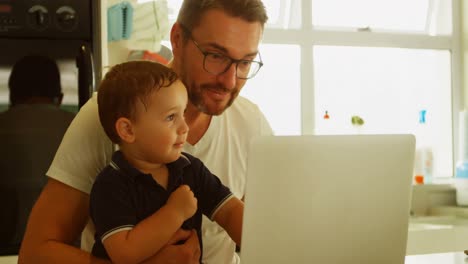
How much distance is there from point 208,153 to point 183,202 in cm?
37

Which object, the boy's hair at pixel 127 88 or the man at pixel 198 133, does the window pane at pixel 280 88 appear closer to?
the man at pixel 198 133

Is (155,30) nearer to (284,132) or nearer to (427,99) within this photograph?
(284,132)

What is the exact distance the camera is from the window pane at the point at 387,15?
11.9 ft

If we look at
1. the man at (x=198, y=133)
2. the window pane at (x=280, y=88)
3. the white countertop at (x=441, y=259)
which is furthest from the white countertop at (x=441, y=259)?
the window pane at (x=280, y=88)

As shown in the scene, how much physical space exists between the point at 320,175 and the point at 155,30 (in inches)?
69.3

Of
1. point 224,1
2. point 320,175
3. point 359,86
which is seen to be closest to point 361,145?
point 320,175

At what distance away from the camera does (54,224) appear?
1255 mm

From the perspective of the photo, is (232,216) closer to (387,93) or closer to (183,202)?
(183,202)

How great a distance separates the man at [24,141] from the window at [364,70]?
149cm

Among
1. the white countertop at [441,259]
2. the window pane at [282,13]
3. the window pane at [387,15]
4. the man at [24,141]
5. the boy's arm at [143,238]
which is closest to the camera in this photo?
the boy's arm at [143,238]

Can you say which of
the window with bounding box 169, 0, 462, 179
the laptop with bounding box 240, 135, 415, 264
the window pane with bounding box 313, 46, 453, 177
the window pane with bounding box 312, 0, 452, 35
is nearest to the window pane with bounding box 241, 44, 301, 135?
the window with bounding box 169, 0, 462, 179

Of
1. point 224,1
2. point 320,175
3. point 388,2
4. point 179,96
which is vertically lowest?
point 320,175

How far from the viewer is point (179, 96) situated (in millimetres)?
1146

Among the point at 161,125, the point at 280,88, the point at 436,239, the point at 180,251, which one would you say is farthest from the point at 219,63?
the point at 280,88
